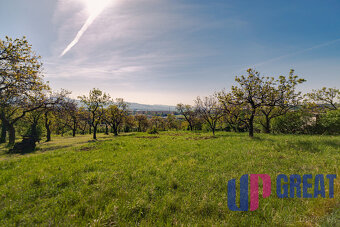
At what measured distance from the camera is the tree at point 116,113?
43.0 meters

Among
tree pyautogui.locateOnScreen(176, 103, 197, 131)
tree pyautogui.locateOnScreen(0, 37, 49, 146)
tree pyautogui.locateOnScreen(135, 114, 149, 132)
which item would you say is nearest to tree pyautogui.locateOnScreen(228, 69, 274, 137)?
tree pyautogui.locateOnScreen(0, 37, 49, 146)

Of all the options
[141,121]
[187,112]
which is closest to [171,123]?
[141,121]

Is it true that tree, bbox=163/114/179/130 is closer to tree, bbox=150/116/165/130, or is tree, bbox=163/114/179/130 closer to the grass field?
tree, bbox=150/116/165/130

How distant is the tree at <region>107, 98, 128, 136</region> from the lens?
43.0 m

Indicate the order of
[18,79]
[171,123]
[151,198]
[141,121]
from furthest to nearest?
[171,123]
[141,121]
[18,79]
[151,198]

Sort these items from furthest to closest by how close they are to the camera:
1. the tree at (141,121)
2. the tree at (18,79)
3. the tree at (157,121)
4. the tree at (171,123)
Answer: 1. the tree at (171,123)
2. the tree at (157,121)
3. the tree at (141,121)
4. the tree at (18,79)

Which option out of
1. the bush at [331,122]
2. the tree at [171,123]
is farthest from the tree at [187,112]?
the bush at [331,122]

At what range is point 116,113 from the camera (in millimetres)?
43750

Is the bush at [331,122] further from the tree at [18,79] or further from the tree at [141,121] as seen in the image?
the tree at [141,121]

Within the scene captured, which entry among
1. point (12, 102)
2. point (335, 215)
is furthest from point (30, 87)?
point (335, 215)

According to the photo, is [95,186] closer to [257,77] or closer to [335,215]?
[335,215]

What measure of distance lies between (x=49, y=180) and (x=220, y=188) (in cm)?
823

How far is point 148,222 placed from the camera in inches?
147

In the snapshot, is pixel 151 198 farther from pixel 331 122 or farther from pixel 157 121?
pixel 157 121
